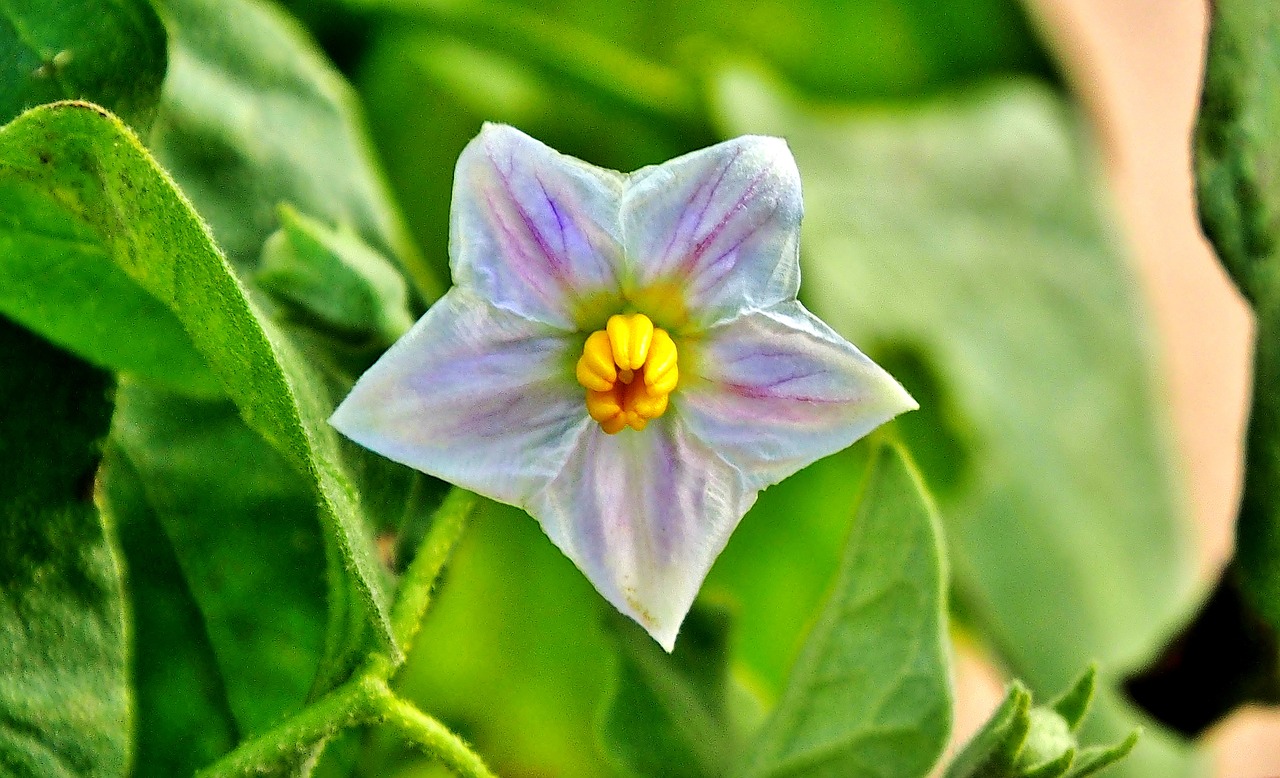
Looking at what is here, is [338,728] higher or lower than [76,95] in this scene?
lower

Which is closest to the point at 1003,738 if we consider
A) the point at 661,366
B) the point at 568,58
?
the point at 661,366

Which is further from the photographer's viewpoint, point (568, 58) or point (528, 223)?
point (568, 58)

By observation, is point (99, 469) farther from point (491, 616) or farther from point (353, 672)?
point (491, 616)

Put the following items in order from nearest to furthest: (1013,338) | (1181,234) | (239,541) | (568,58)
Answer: (239,541) → (568,58) → (1013,338) → (1181,234)

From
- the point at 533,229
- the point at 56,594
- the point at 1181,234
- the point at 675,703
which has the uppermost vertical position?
the point at 533,229

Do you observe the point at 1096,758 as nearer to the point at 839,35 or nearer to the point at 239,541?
the point at 239,541

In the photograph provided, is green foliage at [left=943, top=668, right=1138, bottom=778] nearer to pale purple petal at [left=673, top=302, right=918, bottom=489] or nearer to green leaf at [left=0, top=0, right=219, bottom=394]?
pale purple petal at [left=673, top=302, right=918, bottom=489]

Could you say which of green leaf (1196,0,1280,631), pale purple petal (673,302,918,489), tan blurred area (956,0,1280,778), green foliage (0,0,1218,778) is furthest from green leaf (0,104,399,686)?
tan blurred area (956,0,1280,778)

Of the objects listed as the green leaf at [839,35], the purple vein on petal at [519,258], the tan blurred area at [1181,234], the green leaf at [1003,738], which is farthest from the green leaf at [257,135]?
the tan blurred area at [1181,234]

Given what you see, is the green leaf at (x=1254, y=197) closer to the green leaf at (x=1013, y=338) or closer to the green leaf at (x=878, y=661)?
the green leaf at (x=878, y=661)
